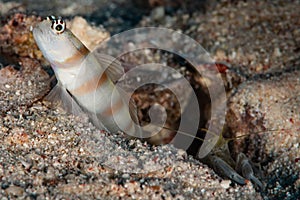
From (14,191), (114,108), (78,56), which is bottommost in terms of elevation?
(14,191)

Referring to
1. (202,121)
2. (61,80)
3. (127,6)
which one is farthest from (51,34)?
(127,6)

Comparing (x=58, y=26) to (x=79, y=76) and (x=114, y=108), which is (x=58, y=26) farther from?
(x=114, y=108)

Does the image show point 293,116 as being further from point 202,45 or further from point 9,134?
point 9,134

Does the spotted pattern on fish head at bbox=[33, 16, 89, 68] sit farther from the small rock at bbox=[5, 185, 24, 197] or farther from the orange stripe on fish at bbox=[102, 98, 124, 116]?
the small rock at bbox=[5, 185, 24, 197]

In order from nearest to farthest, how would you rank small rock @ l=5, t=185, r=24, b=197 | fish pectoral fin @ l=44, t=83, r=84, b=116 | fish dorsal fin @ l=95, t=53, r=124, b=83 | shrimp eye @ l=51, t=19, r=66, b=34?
small rock @ l=5, t=185, r=24, b=197, shrimp eye @ l=51, t=19, r=66, b=34, fish pectoral fin @ l=44, t=83, r=84, b=116, fish dorsal fin @ l=95, t=53, r=124, b=83

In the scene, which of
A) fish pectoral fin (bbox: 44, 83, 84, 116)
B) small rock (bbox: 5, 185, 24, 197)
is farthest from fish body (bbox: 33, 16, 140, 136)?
small rock (bbox: 5, 185, 24, 197)

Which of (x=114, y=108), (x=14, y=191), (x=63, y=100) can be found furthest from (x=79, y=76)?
(x=14, y=191)

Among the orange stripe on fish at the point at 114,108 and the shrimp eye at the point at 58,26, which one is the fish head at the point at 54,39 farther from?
the orange stripe on fish at the point at 114,108
